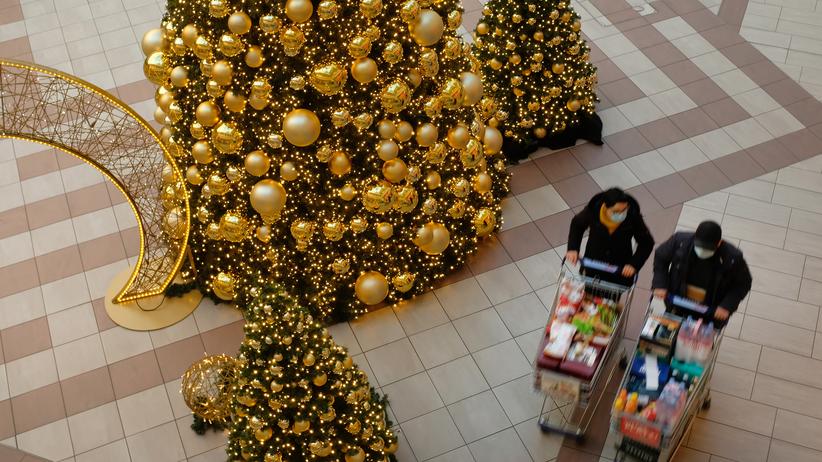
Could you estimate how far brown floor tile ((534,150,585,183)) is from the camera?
24.3ft

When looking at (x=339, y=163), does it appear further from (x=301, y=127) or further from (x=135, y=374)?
(x=135, y=374)

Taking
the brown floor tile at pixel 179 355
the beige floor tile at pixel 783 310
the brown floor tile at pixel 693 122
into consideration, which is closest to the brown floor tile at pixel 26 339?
the brown floor tile at pixel 179 355

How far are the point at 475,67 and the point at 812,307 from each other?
3.39 metres

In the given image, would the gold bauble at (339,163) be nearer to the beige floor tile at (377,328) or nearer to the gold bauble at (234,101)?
the gold bauble at (234,101)

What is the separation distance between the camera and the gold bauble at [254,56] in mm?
5027

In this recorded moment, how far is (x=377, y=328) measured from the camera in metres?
6.34

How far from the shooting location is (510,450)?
5559 millimetres

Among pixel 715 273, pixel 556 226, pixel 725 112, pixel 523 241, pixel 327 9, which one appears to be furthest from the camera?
pixel 725 112

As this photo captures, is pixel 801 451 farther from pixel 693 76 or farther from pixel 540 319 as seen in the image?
pixel 693 76

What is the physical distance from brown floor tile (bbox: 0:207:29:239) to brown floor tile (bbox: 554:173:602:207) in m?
4.94

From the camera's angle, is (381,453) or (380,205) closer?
(381,453)

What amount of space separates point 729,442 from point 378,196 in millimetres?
3060

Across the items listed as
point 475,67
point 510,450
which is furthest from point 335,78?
point 510,450

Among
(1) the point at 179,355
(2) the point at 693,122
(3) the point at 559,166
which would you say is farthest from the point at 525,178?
(1) the point at 179,355
